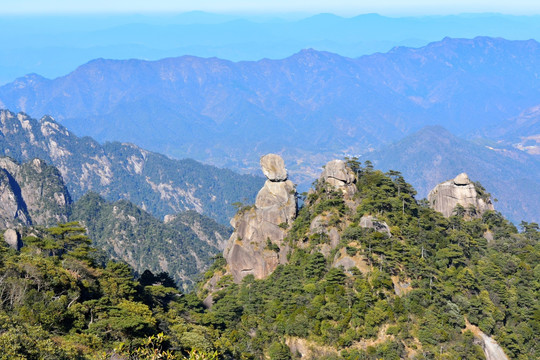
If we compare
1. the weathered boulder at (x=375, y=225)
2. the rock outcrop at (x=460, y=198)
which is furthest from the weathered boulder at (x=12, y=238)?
the rock outcrop at (x=460, y=198)

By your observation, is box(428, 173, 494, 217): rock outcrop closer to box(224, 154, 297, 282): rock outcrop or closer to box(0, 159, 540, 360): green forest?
box(0, 159, 540, 360): green forest

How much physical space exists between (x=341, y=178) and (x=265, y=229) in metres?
13.2

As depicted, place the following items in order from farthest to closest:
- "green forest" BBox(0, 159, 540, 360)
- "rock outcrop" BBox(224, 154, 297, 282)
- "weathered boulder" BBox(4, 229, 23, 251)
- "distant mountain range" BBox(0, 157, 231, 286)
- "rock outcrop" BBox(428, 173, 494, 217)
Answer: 1. "distant mountain range" BBox(0, 157, 231, 286)
2. "weathered boulder" BBox(4, 229, 23, 251)
3. "rock outcrop" BBox(428, 173, 494, 217)
4. "rock outcrop" BBox(224, 154, 297, 282)
5. "green forest" BBox(0, 159, 540, 360)

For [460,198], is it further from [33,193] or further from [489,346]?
[33,193]

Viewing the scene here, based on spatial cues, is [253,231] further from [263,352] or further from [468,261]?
[468,261]

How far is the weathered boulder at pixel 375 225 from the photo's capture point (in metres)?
63.5

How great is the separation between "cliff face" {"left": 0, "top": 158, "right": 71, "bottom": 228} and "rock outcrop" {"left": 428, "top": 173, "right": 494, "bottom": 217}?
140m

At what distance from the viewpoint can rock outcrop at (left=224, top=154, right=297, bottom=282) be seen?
7388cm

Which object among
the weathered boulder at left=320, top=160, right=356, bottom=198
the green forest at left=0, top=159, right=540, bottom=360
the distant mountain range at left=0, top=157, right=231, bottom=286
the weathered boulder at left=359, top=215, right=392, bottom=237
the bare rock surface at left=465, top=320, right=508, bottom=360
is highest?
the weathered boulder at left=320, top=160, right=356, bottom=198

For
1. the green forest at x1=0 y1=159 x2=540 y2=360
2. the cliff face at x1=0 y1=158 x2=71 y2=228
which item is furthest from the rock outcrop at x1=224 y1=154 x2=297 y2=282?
the cliff face at x1=0 y1=158 x2=71 y2=228

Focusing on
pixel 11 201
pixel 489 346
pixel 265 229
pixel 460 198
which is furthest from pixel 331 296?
pixel 11 201

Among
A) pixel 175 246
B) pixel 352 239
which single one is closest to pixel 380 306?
pixel 352 239

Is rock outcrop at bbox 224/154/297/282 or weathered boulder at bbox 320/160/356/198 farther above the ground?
weathered boulder at bbox 320/160/356/198

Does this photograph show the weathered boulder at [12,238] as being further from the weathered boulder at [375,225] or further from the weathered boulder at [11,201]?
the weathered boulder at [11,201]
